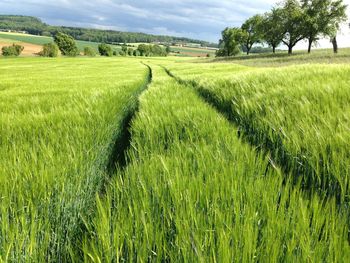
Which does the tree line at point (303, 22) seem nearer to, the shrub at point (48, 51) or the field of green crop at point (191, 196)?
the field of green crop at point (191, 196)

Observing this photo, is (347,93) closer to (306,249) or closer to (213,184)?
(213,184)

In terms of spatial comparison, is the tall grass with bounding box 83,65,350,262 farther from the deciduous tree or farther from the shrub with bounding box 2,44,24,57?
the shrub with bounding box 2,44,24,57

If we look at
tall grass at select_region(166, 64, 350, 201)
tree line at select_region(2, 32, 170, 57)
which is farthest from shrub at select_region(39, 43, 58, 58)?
tall grass at select_region(166, 64, 350, 201)

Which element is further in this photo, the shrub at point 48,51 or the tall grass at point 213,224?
the shrub at point 48,51

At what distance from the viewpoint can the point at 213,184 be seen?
122 centimetres

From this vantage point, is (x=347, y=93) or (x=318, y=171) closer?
(x=318, y=171)

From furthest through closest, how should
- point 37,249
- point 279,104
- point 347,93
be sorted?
point 279,104 → point 347,93 → point 37,249

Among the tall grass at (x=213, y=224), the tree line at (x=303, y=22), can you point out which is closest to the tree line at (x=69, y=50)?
the tree line at (x=303, y=22)

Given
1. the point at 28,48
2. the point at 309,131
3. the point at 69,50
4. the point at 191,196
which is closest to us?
the point at 191,196

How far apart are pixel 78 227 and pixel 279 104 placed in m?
2.15

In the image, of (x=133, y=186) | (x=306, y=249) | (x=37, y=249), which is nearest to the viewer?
(x=306, y=249)

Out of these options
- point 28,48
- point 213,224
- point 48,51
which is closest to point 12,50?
point 48,51

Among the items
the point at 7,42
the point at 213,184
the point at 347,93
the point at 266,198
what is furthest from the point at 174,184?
the point at 7,42

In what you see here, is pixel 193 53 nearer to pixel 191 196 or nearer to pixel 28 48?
pixel 28 48
